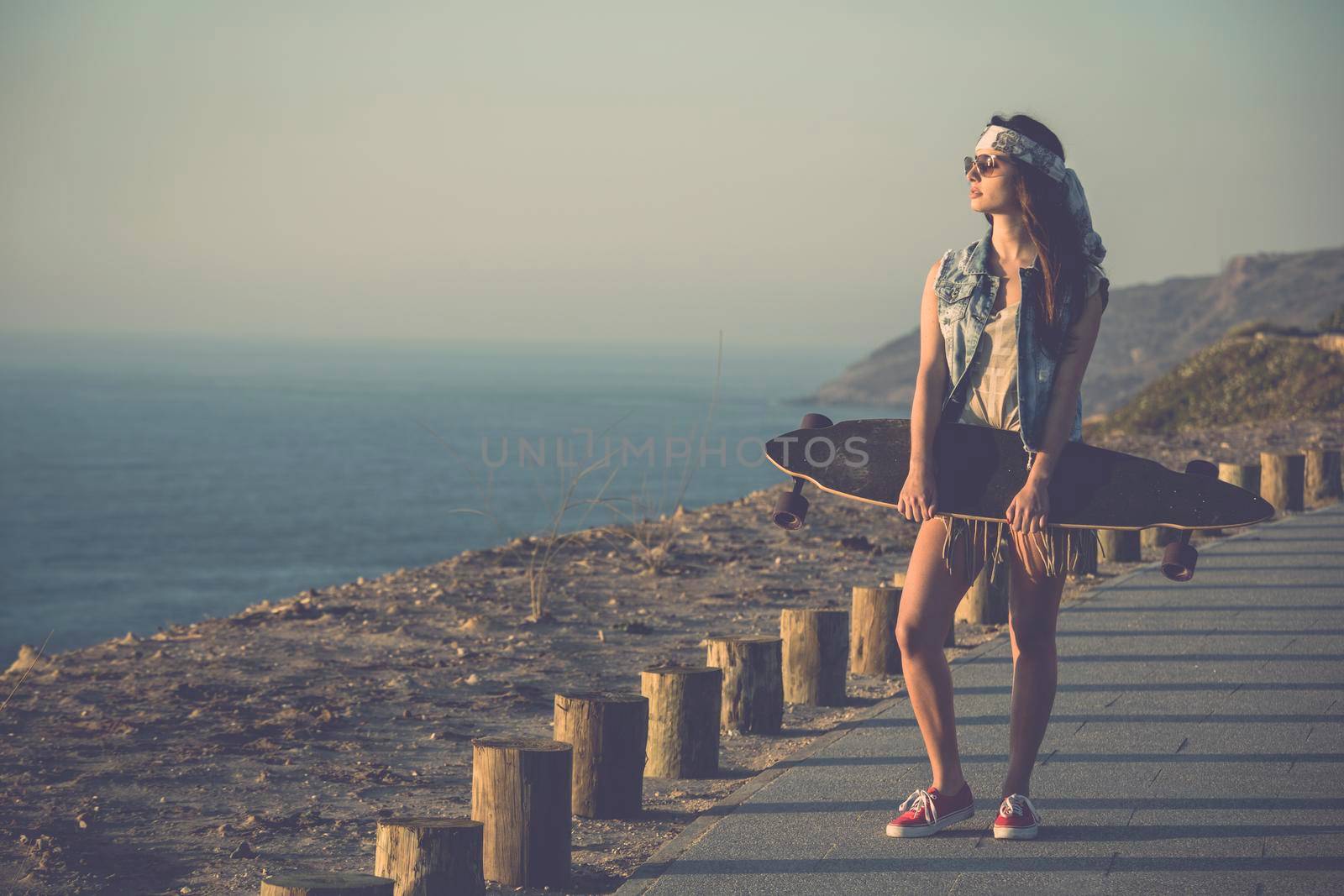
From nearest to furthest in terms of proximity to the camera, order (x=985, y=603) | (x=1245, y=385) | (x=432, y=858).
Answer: (x=432, y=858)
(x=985, y=603)
(x=1245, y=385)

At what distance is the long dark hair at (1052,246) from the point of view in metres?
3.79

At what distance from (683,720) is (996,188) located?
2359mm

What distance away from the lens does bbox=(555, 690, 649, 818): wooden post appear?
4609 mm

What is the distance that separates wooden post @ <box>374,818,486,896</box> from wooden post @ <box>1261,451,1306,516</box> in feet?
30.7

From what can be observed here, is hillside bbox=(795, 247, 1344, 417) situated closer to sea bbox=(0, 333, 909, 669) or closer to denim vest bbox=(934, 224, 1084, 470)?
sea bbox=(0, 333, 909, 669)

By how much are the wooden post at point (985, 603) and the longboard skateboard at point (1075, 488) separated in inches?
143

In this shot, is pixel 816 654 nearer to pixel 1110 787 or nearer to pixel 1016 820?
pixel 1110 787

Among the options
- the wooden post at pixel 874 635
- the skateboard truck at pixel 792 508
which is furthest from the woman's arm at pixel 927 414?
the wooden post at pixel 874 635

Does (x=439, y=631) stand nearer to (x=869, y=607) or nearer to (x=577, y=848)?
(x=869, y=607)

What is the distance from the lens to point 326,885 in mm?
3139

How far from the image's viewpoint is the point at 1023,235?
390 cm

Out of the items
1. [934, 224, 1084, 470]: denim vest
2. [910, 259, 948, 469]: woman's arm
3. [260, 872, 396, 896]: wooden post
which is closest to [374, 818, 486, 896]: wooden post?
[260, 872, 396, 896]: wooden post

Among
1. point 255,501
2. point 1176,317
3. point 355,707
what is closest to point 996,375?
point 355,707

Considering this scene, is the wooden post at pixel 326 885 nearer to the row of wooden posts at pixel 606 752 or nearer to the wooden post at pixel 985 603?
the row of wooden posts at pixel 606 752
